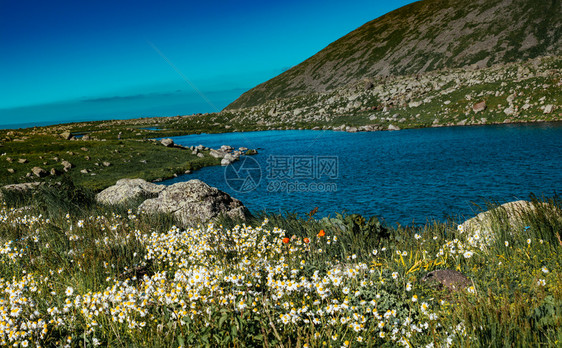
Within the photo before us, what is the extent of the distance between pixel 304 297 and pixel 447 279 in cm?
282

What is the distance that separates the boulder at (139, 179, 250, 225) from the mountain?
107 meters

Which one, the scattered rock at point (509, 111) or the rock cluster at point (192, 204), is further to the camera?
the scattered rock at point (509, 111)

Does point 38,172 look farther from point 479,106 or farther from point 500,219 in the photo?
point 479,106

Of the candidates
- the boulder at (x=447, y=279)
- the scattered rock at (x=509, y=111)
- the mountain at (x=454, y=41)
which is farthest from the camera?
the mountain at (x=454, y=41)

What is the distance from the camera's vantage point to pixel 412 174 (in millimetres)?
31984

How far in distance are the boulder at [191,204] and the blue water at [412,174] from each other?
5.56m

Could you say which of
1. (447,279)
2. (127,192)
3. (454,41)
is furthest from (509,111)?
(454,41)

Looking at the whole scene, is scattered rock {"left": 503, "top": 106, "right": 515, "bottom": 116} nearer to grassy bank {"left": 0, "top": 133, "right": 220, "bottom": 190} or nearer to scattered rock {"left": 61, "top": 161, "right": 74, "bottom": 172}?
grassy bank {"left": 0, "top": 133, "right": 220, "bottom": 190}

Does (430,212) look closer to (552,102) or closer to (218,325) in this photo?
(218,325)

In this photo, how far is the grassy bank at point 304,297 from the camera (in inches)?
184

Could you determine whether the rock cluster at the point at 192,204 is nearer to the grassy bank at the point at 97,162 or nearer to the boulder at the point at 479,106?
the grassy bank at the point at 97,162

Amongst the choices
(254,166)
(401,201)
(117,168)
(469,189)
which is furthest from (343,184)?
(117,168)

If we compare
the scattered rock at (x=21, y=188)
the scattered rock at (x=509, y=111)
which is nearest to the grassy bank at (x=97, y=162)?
the scattered rock at (x=21, y=188)

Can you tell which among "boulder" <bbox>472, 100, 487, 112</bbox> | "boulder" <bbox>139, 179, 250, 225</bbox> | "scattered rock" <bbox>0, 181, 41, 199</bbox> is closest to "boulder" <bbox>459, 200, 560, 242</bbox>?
"boulder" <bbox>139, 179, 250, 225</bbox>
